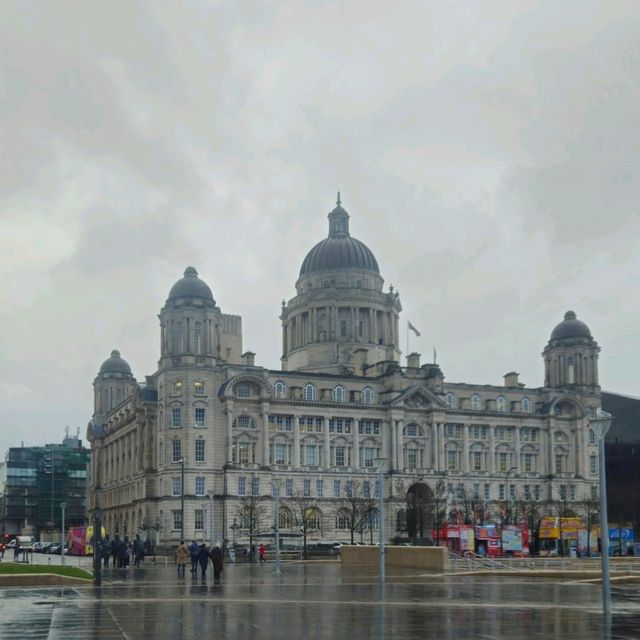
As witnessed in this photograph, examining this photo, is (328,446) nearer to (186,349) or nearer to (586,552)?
(186,349)

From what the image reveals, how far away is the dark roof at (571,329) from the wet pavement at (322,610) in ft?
348

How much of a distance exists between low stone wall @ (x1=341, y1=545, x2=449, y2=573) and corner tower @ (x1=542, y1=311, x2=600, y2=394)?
277ft

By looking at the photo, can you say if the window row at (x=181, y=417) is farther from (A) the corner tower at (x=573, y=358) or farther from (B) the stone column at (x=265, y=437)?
(A) the corner tower at (x=573, y=358)

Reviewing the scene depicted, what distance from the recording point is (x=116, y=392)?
175000 millimetres

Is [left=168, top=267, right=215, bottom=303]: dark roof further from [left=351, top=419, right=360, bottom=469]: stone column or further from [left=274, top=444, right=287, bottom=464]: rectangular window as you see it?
[left=351, top=419, right=360, bottom=469]: stone column

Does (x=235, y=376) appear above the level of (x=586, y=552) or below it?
above

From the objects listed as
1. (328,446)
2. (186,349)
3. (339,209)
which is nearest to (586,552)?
(328,446)

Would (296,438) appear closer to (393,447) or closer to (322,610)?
(393,447)

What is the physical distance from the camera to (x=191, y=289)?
13262 cm

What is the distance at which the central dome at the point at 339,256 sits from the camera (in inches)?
6540

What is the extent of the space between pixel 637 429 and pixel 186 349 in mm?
80185

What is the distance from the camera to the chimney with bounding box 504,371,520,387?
156 metres

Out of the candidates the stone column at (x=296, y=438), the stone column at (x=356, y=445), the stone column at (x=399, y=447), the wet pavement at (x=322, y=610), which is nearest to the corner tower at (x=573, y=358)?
the stone column at (x=399, y=447)

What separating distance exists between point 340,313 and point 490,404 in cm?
2775
